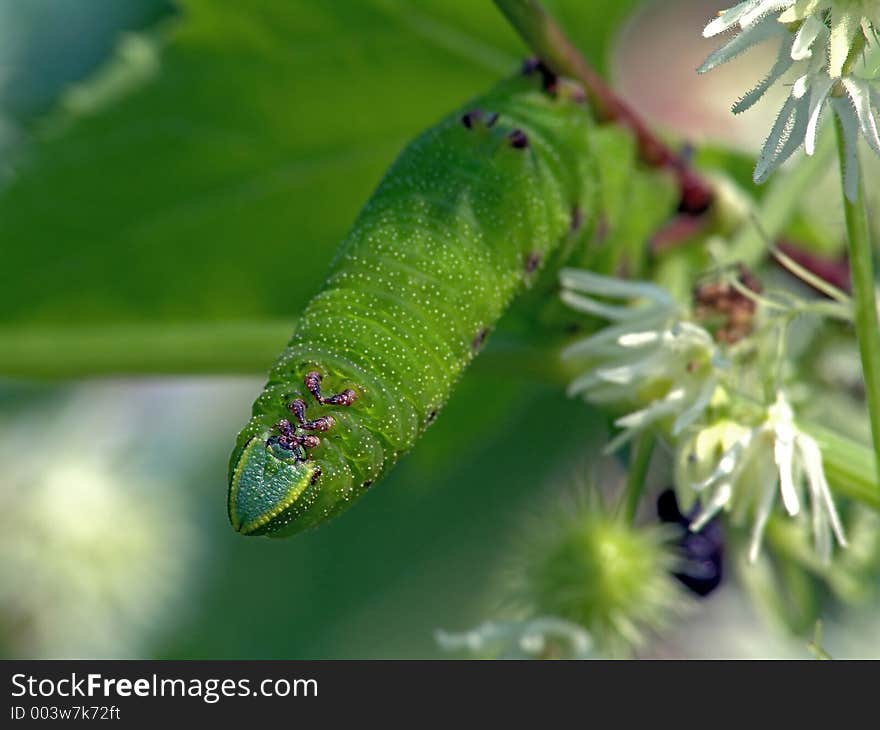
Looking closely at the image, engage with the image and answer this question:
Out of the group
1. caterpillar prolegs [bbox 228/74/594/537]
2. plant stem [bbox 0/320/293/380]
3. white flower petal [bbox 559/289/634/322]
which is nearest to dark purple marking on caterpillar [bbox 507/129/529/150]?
caterpillar prolegs [bbox 228/74/594/537]

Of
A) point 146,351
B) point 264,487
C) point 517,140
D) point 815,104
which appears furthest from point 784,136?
point 146,351

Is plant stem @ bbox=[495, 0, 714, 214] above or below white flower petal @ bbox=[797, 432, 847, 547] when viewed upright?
above

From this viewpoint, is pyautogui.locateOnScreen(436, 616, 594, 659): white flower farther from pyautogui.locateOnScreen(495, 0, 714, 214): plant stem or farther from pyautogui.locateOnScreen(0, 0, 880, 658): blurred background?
pyautogui.locateOnScreen(495, 0, 714, 214): plant stem

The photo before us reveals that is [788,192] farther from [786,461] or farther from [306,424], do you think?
[306,424]

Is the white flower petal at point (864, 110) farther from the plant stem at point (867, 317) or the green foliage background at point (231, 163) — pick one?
the green foliage background at point (231, 163)

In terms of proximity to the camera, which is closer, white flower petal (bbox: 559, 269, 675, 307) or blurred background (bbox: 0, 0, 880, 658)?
white flower petal (bbox: 559, 269, 675, 307)

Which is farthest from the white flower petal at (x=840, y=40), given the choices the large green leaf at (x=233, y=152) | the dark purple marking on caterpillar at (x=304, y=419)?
the large green leaf at (x=233, y=152)
